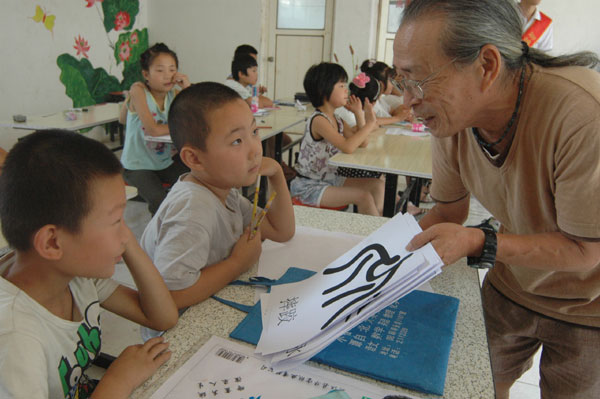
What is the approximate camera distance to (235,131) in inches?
43.4

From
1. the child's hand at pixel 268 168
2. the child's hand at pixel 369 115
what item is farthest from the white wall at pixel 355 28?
the child's hand at pixel 268 168

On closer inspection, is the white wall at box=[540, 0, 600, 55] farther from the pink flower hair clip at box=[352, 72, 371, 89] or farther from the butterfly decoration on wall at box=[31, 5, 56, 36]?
the butterfly decoration on wall at box=[31, 5, 56, 36]

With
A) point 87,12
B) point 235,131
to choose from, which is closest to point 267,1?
point 87,12

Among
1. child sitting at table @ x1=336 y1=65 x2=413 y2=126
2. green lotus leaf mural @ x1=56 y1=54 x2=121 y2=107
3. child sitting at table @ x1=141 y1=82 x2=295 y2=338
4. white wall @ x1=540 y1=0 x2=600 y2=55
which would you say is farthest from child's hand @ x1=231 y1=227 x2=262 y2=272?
white wall @ x1=540 y1=0 x2=600 y2=55

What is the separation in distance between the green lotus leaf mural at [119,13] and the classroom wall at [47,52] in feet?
0.04

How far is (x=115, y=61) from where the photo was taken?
19.5ft

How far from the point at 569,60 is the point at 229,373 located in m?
0.87

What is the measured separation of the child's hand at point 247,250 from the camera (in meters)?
1.02

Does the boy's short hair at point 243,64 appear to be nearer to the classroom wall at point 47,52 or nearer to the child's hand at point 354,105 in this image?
the child's hand at point 354,105

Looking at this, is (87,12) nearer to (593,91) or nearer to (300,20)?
(300,20)

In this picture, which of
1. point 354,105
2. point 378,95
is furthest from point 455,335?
point 378,95

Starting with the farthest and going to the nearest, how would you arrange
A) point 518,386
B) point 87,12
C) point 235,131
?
point 87,12 < point 518,386 < point 235,131

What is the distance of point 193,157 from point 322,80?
1.86m

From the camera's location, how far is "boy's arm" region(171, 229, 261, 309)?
0.91 metres
